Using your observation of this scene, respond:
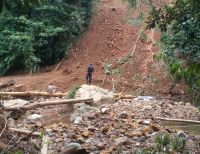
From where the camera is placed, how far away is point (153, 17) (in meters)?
7.86

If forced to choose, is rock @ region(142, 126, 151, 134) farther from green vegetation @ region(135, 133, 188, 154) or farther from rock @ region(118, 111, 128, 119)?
rock @ region(118, 111, 128, 119)

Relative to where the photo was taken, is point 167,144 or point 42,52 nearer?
point 167,144

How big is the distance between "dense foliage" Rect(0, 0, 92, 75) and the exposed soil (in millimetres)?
706

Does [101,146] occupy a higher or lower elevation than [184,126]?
higher

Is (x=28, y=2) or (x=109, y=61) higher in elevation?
(x=28, y=2)

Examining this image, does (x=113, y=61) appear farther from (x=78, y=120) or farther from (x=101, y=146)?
(x=101, y=146)

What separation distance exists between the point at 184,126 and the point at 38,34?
39.5 feet

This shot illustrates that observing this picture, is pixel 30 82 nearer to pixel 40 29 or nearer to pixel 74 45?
pixel 40 29

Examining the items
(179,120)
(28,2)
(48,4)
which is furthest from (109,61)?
(28,2)

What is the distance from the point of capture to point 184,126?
12125 mm

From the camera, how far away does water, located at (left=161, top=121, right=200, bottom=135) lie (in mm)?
11520

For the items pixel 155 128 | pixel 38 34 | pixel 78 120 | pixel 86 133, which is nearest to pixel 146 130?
pixel 155 128

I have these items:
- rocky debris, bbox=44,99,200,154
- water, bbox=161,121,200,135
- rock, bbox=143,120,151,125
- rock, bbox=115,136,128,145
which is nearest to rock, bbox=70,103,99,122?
rocky debris, bbox=44,99,200,154

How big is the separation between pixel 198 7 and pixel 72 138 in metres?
4.05
